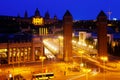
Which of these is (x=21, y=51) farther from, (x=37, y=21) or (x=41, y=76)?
(x=37, y=21)

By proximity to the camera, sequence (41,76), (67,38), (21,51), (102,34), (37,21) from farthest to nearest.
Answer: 1. (37,21)
2. (21,51)
3. (67,38)
4. (102,34)
5. (41,76)

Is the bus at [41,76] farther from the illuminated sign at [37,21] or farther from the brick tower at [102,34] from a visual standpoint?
the illuminated sign at [37,21]

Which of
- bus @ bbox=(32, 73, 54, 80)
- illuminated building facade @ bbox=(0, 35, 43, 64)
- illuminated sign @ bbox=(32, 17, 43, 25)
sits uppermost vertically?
illuminated sign @ bbox=(32, 17, 43, 25)

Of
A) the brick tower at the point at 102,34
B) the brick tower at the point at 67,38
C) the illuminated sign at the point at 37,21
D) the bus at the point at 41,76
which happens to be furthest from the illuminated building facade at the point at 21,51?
→ the illuminated sign at the point at 37,21

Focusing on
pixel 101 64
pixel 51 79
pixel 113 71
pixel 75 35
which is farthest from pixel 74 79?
pixel 75 35

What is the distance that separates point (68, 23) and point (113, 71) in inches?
627

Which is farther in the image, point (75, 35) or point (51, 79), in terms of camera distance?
point (75, 35)

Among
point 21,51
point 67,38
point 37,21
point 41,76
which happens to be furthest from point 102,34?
point 37,21

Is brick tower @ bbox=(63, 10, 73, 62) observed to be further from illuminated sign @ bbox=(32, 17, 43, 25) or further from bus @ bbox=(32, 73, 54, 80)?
illuminated sign @ bbox=(32, 17, 43, 25)

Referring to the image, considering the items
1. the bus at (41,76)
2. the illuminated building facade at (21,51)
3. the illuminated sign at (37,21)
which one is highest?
the illuminated sign at (37,21)

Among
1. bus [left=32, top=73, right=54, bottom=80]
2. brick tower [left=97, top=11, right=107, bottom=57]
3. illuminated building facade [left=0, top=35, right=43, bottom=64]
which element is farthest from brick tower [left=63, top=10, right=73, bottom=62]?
bus [left=32, top=73, right=54, bottom=80]

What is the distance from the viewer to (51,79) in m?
44.4

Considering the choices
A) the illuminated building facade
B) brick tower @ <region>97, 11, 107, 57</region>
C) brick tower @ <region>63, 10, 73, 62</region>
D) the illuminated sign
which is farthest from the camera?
the illuminated sign

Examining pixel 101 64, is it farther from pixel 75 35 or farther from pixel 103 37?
pixel 75 35
